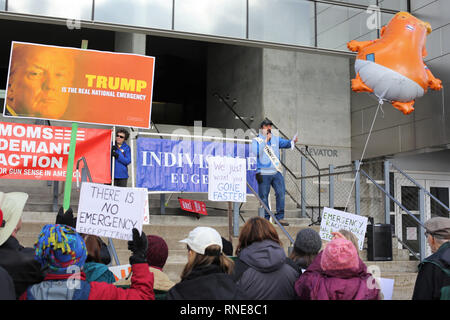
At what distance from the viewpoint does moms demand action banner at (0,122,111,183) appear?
324 inches

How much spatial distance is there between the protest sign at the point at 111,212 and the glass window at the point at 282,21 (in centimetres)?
740

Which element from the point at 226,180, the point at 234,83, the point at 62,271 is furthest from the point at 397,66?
the point at 234,83

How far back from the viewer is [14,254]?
2814mm

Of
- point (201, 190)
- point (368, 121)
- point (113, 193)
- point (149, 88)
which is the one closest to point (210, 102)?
point (368, 121)

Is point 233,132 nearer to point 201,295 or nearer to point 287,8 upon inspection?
point 287,8

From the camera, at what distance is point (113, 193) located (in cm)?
449

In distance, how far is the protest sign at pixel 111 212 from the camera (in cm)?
436

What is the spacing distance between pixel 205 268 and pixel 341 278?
0.83m

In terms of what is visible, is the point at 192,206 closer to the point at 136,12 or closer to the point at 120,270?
the point at 136,12

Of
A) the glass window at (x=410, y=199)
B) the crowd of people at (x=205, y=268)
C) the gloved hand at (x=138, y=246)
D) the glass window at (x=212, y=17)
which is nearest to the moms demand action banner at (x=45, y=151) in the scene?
the glass window at (x=212, y=17)

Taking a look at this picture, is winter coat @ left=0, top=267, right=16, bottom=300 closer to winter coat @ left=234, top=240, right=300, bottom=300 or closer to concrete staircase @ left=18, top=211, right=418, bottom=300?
winter coat @ left=234, top=240, right=300, bottom=300

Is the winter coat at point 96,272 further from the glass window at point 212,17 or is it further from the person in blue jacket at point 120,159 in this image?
the glass window at point 212,17

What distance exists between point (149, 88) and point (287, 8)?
16.8 feet
